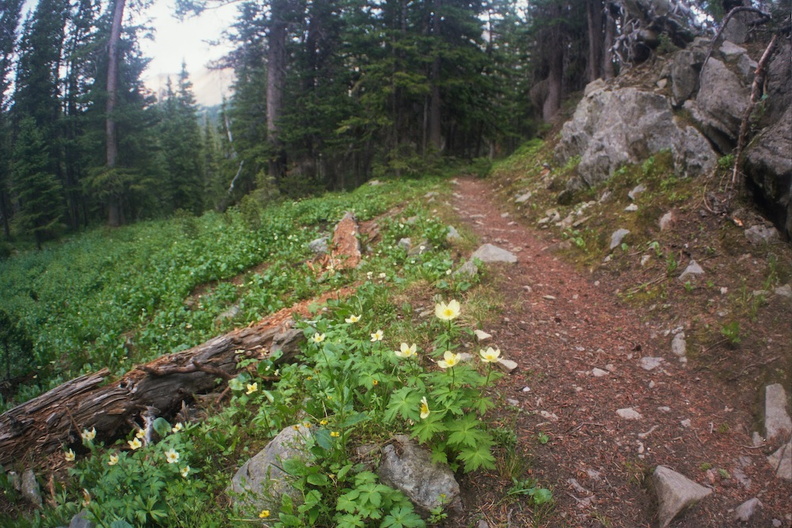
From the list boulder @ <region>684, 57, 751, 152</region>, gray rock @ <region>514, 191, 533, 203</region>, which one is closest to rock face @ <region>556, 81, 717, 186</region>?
boulder @ <region>684, 57, 751, 152</region>

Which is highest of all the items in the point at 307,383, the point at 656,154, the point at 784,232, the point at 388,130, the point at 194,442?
the point at 388,130

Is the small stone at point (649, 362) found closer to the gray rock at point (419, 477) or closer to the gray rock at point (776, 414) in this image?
the gray rock at point (776, 414)

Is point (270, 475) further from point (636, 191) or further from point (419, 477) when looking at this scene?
point (636, 191)

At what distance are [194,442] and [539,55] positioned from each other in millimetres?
23840

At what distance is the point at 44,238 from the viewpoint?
1703 centimetres

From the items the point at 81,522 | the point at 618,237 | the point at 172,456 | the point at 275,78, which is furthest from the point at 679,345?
the point at 275,78

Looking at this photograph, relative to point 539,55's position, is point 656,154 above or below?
below

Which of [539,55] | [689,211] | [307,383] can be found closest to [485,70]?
[539,55]

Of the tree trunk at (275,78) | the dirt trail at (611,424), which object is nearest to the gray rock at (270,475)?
the dirt trail at (611,424)

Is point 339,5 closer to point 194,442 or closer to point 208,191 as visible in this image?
point 194,442

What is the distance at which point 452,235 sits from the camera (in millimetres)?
7219

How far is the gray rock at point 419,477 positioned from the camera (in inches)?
90.7

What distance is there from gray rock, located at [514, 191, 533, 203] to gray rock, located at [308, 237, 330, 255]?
4951mm

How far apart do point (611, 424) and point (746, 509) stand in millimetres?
850
